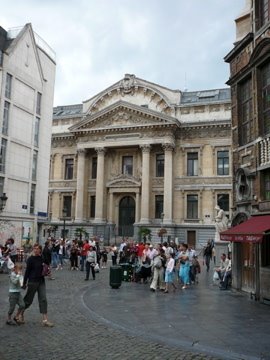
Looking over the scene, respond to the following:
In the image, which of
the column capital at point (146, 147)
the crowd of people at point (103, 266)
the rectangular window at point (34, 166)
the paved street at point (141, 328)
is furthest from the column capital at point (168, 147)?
the paved street at point (141, 328)

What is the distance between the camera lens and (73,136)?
51312mm

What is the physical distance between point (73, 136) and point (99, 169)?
5.80 meters

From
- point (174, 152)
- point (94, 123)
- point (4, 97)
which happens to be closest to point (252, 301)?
point (4, 97)

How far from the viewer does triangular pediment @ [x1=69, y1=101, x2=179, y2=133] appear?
4616cm

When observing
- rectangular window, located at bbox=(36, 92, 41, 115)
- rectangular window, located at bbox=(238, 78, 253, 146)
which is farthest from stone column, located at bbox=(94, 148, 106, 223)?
rectangular window, located at bbox=(238, 78, 253, 146)

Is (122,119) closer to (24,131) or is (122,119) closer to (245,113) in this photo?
(24,131)

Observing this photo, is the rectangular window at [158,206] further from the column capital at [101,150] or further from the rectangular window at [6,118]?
the rectangular window at [6,118]

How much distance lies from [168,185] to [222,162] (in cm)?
636

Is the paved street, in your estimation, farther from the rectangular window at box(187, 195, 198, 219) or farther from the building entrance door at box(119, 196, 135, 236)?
the building entrance door at box(119, 196, 135, 236)

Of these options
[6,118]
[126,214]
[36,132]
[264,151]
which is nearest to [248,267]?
[264,151]

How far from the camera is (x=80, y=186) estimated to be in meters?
49.6

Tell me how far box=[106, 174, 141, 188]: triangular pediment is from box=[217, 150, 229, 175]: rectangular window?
8.99 meters

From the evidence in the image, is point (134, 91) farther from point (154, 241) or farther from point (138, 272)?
point (138, 272)

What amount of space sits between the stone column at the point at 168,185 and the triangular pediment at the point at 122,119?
294 cm
